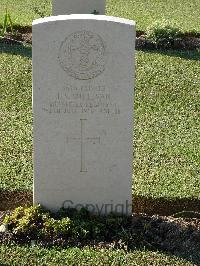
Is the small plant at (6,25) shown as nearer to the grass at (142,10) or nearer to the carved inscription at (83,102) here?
the grass at (142,10)

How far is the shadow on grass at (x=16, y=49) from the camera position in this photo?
11.2 m

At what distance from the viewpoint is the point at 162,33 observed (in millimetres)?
11930

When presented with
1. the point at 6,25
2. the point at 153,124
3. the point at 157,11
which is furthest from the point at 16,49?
the point at 157,11

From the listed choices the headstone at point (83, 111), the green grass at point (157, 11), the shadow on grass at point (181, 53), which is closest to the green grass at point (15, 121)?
the headstone at point (83, 111)

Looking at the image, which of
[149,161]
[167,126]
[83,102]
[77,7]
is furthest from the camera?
[77,7]

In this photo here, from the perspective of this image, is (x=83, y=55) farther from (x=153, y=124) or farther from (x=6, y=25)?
(x=6, y=25)

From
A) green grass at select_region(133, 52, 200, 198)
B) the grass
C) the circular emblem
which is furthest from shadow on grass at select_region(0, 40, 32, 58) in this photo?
the circular emblem

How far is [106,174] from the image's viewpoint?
5727 mm

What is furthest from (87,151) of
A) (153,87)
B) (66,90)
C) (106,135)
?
(153,87)

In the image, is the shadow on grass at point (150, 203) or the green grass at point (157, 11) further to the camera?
the green grass at point (157, 11)

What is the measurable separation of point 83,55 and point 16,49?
20.8 feet

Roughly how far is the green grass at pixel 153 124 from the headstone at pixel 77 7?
103cm
